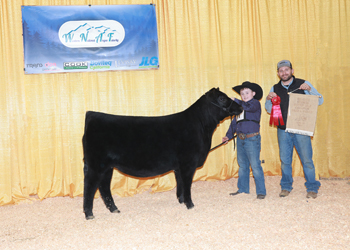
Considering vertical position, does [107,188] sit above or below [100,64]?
below

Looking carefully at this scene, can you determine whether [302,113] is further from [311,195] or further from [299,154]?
[311,195]

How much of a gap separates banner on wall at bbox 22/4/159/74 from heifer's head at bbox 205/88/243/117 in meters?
1.25

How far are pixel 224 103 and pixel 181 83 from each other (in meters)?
1.21

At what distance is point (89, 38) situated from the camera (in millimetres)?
4141

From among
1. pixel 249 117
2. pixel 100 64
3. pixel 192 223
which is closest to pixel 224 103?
pixel 249 117

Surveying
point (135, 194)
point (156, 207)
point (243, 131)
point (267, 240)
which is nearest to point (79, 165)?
point (135, 194)

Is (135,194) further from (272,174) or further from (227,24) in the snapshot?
(227,24)

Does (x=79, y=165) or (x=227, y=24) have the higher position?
(x=227, y=24)

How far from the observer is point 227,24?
446 centimetres

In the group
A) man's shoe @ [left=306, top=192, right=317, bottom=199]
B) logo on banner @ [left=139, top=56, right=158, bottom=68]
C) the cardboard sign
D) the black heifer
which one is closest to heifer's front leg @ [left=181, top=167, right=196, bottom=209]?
the black heifer

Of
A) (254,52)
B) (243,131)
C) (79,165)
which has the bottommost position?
(79,165)

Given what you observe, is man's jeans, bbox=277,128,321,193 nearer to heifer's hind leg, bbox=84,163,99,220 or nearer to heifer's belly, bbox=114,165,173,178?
heifer's belly, bbox=114,165,173,178

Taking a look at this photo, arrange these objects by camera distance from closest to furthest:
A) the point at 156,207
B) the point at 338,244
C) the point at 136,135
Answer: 1. the point at 338,244
2. the point at 136,135
3. the point at 156,207

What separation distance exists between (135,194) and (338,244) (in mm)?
2720
